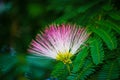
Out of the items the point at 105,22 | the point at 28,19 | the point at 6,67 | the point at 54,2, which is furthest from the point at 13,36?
the point at 105,22

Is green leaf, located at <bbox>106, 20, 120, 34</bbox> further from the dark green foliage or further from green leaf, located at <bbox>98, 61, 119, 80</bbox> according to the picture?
green leaf, located at <bbox>98, 61, 119, 80</bbox>

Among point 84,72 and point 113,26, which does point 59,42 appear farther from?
point 113,26

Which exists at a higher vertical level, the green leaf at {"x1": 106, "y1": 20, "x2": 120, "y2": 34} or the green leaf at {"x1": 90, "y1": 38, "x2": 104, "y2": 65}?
the green leaf at {"x1": 106, "y1": 20, "x2": 120, "y2": 34}

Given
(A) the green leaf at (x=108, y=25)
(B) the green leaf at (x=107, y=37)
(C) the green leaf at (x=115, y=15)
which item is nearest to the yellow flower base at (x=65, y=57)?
(B) the green leaf at (x=107, y=37)

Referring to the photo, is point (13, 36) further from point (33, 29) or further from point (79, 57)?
point (79, 57)

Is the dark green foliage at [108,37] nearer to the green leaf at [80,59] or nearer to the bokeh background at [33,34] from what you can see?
the green leaf at [80,59]

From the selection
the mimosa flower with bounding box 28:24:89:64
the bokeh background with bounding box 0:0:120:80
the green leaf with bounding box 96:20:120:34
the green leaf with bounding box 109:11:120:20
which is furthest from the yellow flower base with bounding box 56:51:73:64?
the green leaf with bounding box 109:11:120:20
